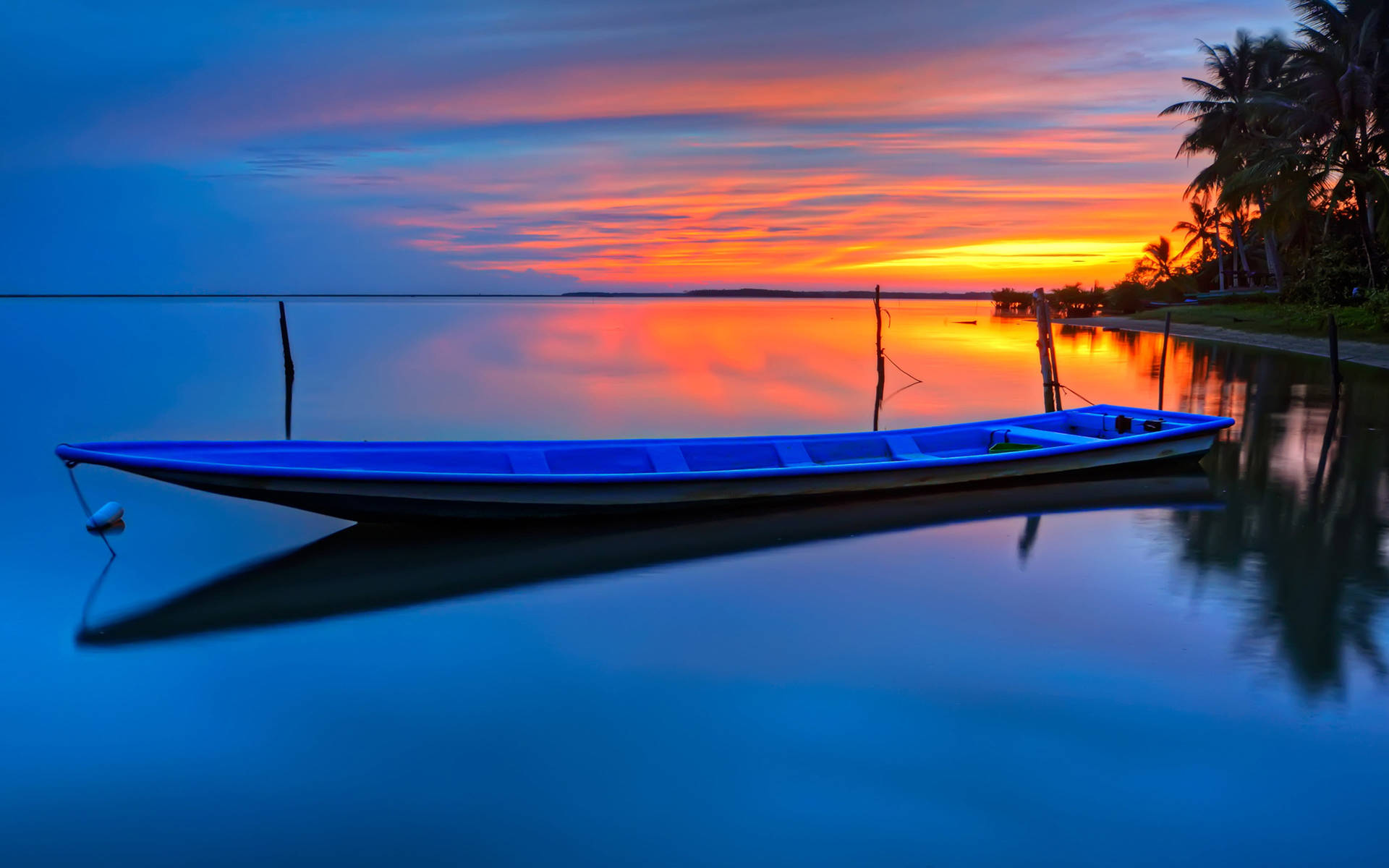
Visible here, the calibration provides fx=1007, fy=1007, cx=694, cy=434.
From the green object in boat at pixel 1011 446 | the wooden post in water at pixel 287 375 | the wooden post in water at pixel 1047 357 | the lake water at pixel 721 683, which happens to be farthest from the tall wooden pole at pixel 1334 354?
the wooden post in water at pixel 287 375

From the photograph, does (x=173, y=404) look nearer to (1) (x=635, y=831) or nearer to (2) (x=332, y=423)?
(2) (x=332, y=423)

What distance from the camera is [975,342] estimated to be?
1705 inches

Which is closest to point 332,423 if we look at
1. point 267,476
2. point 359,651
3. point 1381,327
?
point 267,476

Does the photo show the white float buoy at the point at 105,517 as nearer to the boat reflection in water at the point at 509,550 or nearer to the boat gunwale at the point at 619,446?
the boat gunwale at the point at 619,446

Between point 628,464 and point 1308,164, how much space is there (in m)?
31.8

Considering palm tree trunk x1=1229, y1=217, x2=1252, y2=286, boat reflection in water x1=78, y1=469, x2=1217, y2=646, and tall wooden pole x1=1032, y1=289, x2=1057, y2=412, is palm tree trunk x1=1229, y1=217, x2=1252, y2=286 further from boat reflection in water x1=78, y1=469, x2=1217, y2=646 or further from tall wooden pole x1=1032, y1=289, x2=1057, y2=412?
boat reflection in water x1=78, y1=469, x2=1217, y2=646

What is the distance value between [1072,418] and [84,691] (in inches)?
429

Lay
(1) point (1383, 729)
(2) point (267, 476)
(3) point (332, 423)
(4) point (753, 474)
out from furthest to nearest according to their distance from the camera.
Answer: (3) point (332, 423) < (4) point (753, 474) < (2) point (267, 476) < (1) point (1383, 729)

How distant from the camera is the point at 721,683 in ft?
19.1

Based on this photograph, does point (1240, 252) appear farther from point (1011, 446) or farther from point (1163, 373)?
point (1011, 446)

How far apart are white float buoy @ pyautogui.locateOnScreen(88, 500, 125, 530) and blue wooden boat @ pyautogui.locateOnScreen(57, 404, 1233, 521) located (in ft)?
4.07

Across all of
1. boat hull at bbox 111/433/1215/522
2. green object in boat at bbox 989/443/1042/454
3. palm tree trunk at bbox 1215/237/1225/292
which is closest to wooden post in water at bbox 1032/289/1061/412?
green object in boat at bbox 989/443/1042/454

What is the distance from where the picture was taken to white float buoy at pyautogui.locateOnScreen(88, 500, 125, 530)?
9.04 meters

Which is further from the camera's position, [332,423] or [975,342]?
[975,342]
